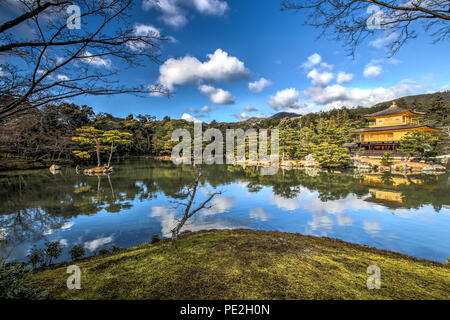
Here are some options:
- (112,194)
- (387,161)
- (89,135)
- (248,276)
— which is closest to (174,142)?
(89,135)

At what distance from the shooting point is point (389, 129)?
59.4 ft

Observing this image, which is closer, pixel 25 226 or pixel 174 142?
pixel 25 226

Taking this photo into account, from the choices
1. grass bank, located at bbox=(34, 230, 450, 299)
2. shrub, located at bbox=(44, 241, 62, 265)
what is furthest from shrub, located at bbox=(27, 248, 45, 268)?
grass bank, located at bbox=(34, 230, 450, 299)

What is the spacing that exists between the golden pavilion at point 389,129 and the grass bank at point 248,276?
68.5 ft

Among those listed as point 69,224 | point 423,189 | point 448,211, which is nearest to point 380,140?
point 423,189

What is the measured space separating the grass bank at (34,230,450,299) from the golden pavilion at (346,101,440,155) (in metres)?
20.9

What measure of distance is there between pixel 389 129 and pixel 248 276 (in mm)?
22767

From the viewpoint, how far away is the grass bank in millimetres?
1669

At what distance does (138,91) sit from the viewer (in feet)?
6.78

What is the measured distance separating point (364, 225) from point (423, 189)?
658 centimetres

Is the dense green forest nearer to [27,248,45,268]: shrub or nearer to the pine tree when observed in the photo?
the pine tree

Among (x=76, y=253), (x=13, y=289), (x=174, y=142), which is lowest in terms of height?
(x=76, y=253)

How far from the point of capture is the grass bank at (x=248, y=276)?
5.48 feet

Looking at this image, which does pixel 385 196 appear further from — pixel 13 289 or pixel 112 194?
pixel 112 194
